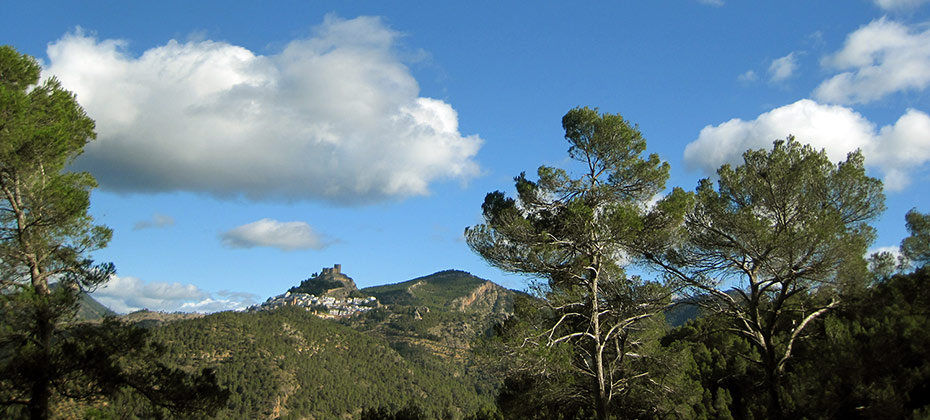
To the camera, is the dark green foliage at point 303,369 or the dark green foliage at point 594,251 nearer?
the dark green foliage at point 594,251

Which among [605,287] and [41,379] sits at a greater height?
[605,287]

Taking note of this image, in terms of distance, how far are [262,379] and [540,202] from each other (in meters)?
121

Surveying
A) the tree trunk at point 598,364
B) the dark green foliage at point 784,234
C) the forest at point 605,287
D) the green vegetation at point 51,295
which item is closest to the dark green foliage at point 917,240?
the forest at point 605,287

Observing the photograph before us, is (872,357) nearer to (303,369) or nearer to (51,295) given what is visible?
(51,295)

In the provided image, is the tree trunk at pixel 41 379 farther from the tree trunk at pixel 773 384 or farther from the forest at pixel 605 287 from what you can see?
the tree trunk at pixel 773 384

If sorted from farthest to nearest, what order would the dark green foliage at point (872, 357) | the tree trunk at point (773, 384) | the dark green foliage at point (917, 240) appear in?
1. the dark green foliage at point (917, 240)
2. the dark green foliage at point (872, 357)
3. the tree trunk at point (773, 384)

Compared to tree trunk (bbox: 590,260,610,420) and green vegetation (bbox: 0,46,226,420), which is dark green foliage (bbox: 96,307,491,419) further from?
green vegetation (bbox: 0,46,226,420)

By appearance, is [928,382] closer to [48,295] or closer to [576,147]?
[576,147]

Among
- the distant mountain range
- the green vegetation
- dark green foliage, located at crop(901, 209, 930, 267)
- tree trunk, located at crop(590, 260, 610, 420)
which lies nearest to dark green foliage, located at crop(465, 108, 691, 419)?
tree trunk, located at crop(590, 260, 610, 420)

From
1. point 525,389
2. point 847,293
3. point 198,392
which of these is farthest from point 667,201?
point 198,392

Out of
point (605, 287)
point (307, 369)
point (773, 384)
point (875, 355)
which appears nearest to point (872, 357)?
point (875, 355)

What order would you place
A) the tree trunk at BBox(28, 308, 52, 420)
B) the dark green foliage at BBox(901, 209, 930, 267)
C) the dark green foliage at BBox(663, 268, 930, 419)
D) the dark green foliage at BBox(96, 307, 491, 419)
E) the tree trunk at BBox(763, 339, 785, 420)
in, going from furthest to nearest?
the dark green foliage at BBox(96, 307, 491, 419)
the dark green foliage at BBox(901, 209, 930, 267)
the dark green foliage at BBox(663, 268, 930, 419)
the tree trunk at BBox(763, 339, 785, 420)
the tree trunk at BBox(28, 308, 52, 420)

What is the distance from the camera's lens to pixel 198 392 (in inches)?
509

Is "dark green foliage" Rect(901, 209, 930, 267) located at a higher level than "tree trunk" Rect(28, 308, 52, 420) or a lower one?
higher
